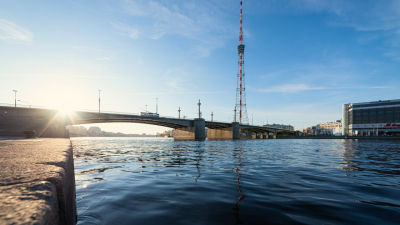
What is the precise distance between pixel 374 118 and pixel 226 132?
86168 millimetres

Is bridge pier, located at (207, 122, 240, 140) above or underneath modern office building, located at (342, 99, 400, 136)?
underneath

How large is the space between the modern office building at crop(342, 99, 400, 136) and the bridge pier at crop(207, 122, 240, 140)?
252 feet

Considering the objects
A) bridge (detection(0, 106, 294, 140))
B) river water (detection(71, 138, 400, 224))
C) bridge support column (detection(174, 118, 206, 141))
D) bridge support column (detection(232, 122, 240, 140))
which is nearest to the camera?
river water (detection(71, 138, 400, 224))

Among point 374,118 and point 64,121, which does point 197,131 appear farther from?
point 374,118

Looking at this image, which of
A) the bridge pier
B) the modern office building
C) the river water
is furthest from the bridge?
the modern office building

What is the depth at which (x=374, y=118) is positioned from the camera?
110m

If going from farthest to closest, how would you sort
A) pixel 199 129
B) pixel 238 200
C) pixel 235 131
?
1. pixel 235 131
2. pixel 199 129
3. pixel 238 200

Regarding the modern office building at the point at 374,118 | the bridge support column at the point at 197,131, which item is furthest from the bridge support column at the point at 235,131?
the modern office building at the point at 374,118

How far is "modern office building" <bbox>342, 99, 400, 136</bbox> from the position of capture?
4111 inches

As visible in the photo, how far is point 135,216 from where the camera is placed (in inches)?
147

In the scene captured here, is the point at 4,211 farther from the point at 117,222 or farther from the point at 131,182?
the point at 131,182

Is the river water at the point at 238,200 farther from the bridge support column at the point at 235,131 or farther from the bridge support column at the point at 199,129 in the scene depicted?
the bridge support column at the point at 235,131

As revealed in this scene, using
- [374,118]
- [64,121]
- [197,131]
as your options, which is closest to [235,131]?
[197,131]

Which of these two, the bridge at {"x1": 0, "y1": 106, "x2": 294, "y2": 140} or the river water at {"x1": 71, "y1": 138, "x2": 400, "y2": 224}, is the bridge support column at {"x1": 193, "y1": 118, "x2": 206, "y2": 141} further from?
the river water at {"x1": 71, "y1": 138, "x2": 400, "y2": 224}
